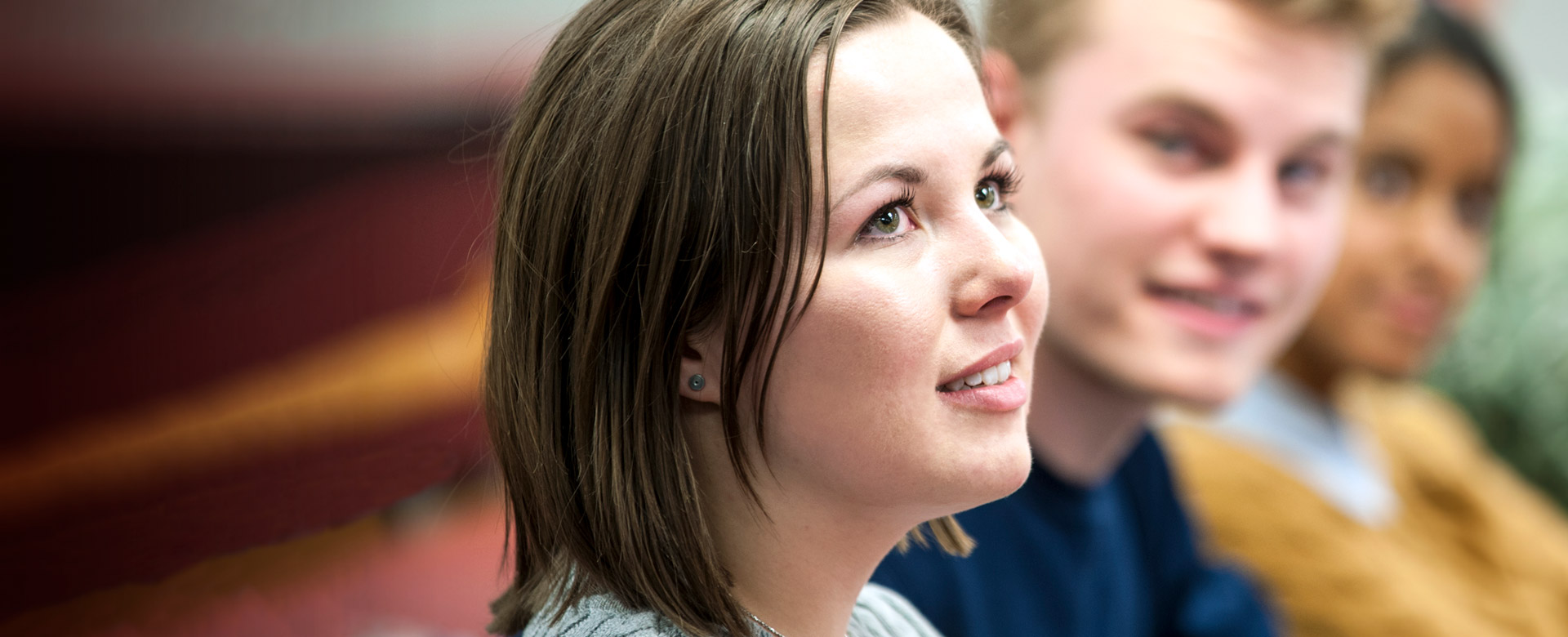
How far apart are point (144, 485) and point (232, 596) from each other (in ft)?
0.33

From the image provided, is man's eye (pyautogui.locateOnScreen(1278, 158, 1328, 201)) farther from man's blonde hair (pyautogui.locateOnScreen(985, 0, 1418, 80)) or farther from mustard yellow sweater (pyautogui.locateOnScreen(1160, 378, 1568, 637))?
mustard yellow sweater (pyautogui.locateOnScreen(1160, 378, 1568, 637))

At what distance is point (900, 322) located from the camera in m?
0.60

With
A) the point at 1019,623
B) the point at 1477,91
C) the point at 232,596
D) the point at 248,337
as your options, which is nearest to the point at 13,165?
the point at 248,337

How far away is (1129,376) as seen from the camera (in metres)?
1.00

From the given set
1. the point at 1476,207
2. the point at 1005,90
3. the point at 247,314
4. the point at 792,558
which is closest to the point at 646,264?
the point at 792,558

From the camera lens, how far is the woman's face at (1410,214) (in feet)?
4.42

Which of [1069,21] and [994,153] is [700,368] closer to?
[994,153]

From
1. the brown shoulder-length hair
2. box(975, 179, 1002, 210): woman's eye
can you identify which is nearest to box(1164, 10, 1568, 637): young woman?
box(975, 179, 1002, 210): woman's eye

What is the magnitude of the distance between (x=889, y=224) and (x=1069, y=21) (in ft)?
1.57

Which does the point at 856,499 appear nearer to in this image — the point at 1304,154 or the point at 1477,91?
the point at 1304,154

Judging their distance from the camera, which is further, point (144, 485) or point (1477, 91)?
point (1477, 91)

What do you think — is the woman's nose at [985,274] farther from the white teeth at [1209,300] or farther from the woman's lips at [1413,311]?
the woman's lips at [1413,311]

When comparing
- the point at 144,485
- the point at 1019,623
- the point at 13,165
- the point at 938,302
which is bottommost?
the point at 1019,623

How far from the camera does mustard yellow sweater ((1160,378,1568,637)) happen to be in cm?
128
